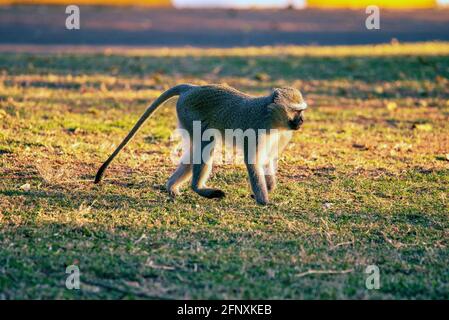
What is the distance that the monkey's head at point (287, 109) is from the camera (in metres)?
6.88

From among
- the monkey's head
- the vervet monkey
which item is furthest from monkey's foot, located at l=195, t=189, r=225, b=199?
the monkey's head

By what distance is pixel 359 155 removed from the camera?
369 inches

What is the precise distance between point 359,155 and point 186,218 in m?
3.54

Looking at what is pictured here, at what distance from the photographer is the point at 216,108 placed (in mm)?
7344

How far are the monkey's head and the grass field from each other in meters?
0.83

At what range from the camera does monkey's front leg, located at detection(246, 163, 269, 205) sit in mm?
7062

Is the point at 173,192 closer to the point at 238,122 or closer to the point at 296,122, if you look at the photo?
the point at 238,122

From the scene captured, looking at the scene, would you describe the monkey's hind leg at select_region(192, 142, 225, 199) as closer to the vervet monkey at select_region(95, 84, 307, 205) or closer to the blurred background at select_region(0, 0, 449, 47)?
the vervet monkey at select_region(95, 84, 307, 205)

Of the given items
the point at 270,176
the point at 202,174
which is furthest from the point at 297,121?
the point at 202,174

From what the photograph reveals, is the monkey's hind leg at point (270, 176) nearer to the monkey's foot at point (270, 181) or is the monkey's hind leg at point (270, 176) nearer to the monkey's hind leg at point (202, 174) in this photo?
the monkey's foot at point (270, 181)

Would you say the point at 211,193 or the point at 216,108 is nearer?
the point at 211,193

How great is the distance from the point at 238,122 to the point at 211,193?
2.50ft

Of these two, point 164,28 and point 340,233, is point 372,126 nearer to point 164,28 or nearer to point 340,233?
point 340,233
